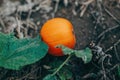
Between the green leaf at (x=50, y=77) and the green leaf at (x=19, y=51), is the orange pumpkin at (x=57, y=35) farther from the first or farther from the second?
the green leaf at (x=50, y=77)

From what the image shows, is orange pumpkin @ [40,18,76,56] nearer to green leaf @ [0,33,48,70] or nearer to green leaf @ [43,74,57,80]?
green leaf @ [0,33,48,70]

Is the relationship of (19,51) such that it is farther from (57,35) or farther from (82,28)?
(82,28)

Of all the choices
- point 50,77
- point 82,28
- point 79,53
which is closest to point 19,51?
point 50,77

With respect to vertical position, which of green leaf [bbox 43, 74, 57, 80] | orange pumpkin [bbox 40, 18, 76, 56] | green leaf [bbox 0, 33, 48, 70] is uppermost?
orange pumpkin [bbox 40, 18, 76, 56]

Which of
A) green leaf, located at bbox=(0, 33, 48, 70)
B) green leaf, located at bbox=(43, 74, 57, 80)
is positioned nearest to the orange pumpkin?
green leaf, located at bbox=(0, 33, 48, 70)

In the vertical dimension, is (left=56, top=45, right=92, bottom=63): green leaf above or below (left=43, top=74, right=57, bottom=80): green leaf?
above

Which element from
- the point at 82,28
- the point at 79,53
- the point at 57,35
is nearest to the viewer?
the point at 79,53

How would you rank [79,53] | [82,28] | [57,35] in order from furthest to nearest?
1. [82,28]
2. [57,35]
3. [79,53]

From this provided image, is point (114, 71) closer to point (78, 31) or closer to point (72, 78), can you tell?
point (72, 78)
